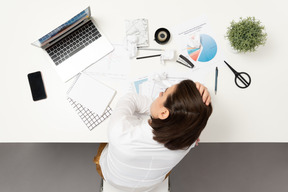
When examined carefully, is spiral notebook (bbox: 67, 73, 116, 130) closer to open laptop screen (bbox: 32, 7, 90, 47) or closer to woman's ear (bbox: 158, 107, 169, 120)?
open laptop screen (bbox: 32, 7, 90, 47)

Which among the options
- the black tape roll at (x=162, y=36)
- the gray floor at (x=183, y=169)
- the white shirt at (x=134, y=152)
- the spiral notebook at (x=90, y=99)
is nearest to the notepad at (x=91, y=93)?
the spiral notebook at (x=90, y=99)

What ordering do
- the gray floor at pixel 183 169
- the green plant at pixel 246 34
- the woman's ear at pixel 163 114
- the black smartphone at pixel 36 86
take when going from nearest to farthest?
the woman's ear at pixel 163 114 < the green plant at pixel 246 34 < the black smartphone at pixel 36 86 < the gray floor at pixel 183 169

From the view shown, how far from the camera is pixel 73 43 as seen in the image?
1.05m

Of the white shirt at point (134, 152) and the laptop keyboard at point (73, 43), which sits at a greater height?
the laptop keyboard at point (73, 43)

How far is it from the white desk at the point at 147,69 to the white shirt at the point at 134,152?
0.18 metres

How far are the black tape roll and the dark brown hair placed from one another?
360 millimetres

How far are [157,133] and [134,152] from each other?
0.11 meters

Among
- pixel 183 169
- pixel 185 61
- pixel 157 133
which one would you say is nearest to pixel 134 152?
pixel 157 133

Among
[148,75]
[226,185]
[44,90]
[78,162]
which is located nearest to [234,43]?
[148,75]

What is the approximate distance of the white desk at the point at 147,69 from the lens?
1.03 m

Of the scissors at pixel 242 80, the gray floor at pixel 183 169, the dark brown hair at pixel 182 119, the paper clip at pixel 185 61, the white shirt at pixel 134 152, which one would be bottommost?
the gray floor at pixel 183 169

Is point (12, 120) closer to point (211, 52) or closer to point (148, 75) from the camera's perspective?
point (148, 75)

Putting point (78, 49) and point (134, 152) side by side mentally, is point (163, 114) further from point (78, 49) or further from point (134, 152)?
point (78, 49)

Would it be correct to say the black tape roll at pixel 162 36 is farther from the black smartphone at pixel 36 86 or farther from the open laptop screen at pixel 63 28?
the black smartphone at pixel 36 86
